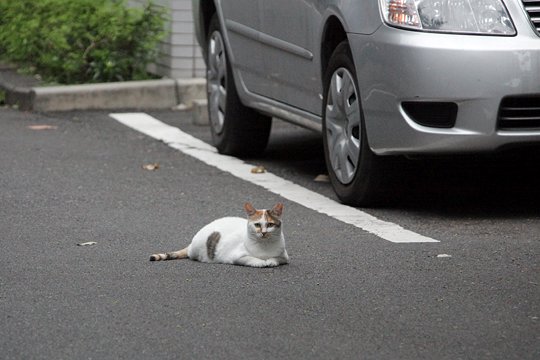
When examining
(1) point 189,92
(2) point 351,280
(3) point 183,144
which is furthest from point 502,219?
(1) point 189,92

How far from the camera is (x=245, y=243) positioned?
655 centimetres

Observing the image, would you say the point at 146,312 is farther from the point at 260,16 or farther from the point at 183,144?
the point at 183,144

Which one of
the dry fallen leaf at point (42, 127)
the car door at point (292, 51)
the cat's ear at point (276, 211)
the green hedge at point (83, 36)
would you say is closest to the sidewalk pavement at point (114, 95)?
the green hedge at point (83, 36)

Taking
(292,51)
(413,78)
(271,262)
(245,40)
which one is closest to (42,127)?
(245,40)

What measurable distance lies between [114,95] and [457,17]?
6.66 meters

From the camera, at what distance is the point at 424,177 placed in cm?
923

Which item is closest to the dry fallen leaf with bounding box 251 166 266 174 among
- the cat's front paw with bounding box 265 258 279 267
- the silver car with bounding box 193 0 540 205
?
the silver car with bounding box 193 0 540 205

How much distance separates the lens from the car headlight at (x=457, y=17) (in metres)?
7.41

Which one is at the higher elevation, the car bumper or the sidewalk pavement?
the car bumper

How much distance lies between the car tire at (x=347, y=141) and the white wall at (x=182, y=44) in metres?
5.98

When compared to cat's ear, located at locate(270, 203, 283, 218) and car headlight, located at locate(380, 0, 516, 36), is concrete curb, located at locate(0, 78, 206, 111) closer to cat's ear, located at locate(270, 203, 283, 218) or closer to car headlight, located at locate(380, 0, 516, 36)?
car headlight, located at locate(380, 0, 516, 36)

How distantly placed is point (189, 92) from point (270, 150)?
305 centimetres

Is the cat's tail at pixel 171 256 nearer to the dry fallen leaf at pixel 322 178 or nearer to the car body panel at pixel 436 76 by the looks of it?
the car body panel at pixel 436 76

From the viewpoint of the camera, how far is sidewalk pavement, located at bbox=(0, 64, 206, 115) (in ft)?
44.4
